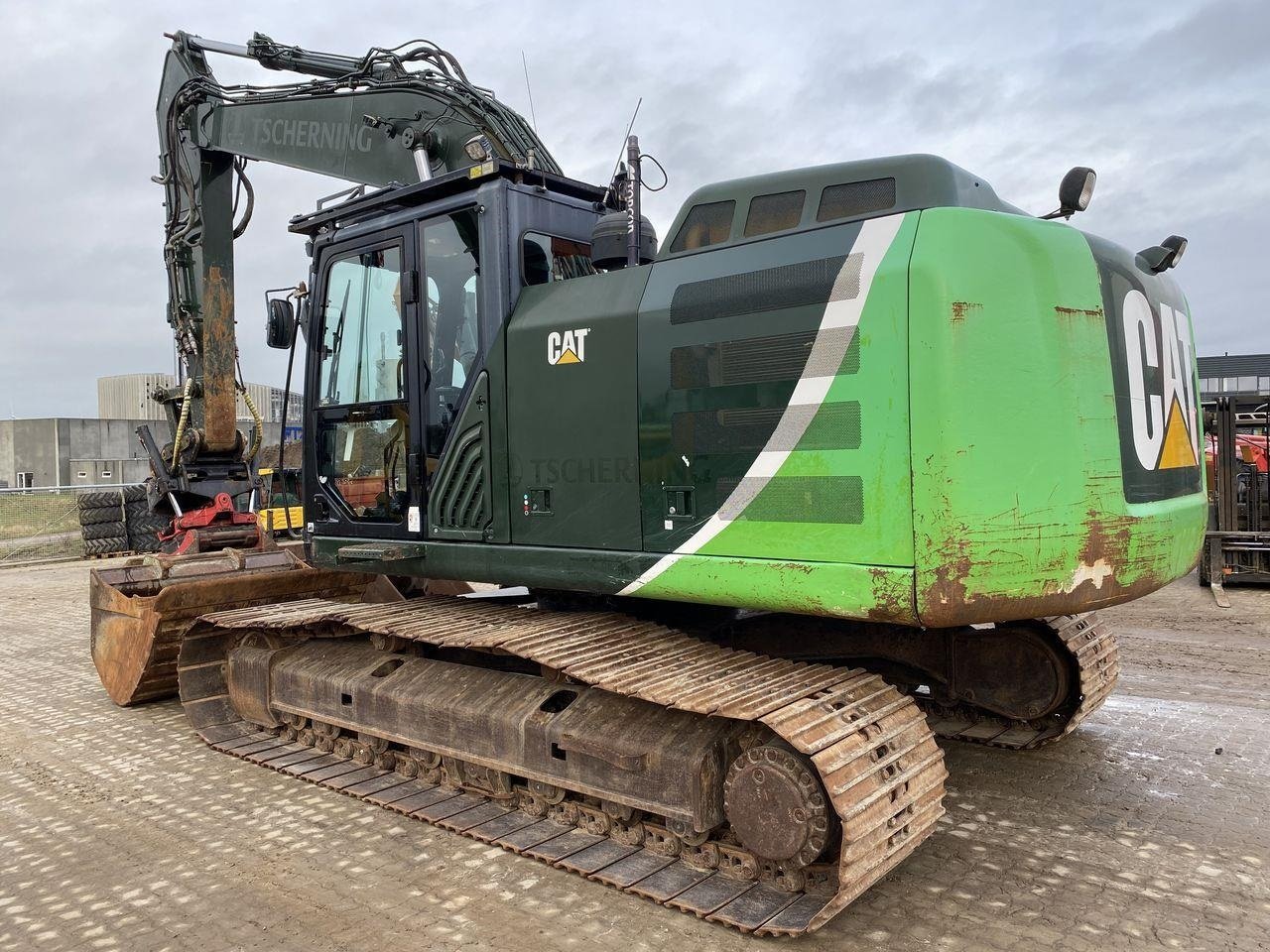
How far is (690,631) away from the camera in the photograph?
15.5ft

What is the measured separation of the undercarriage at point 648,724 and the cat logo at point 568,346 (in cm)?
121

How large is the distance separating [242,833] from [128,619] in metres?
2.73

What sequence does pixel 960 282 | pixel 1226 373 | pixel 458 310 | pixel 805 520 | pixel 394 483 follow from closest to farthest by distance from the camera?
1. pixel 960 282
2. pixel 805 520
3. pixel 458 310
4. pixel 394 483
5. pixel 1226 373

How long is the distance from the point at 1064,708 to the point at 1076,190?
2724mm

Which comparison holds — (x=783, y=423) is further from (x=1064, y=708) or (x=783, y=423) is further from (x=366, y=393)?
(x=1064, y=708)

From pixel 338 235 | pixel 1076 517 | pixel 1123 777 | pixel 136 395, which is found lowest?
pixel 1123 777

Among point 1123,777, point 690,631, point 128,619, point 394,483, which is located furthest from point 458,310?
point 1123,777

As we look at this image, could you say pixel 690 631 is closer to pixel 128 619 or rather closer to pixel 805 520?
pixel 805 520

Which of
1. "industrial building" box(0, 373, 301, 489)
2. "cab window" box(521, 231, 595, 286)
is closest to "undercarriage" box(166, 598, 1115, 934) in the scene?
"cab window" box(521, 231, 595, 286)

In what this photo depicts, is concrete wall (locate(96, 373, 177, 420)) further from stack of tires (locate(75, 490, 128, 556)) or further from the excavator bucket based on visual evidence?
the excavator bucket

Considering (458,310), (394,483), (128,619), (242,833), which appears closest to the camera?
(242,833)

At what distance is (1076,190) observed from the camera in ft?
12.6

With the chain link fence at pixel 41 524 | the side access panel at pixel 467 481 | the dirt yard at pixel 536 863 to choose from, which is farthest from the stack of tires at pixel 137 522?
the side access panel at pixel 467 481

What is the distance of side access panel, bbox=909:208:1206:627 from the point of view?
316 centimetres
